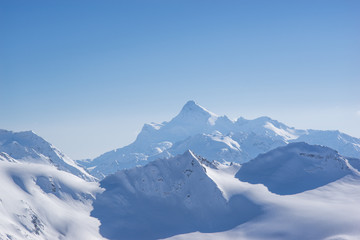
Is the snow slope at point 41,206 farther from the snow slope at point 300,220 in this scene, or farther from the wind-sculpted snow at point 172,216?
the snow slope at point 300,220

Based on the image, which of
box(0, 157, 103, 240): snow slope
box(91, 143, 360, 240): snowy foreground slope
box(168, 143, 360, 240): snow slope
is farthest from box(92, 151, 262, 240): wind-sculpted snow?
box(0, 157, 103, 240): snow slope

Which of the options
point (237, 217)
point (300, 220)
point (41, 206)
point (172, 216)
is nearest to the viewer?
point (300, 220)

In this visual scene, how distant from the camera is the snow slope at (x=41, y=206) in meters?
146

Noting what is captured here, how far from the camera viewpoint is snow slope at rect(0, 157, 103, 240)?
478 feet

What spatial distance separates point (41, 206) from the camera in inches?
6486

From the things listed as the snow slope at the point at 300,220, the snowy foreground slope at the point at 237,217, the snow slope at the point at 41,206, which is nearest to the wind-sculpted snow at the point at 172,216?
the snowy foreground slope at the point at 237,217

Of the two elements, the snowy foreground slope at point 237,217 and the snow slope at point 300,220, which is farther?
the snowy foreground slope at point 237,217

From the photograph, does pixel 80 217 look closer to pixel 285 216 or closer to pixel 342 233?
pixel 285 216

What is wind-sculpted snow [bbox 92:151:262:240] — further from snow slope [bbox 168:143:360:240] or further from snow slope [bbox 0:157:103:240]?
snow slope [bbox 0:157:103:240]

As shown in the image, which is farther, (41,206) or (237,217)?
(237,217)

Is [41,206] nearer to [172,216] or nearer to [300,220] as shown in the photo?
[172,216]

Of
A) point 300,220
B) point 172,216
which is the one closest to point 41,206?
point 172,216

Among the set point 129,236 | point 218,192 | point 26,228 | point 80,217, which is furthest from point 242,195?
point 26,228

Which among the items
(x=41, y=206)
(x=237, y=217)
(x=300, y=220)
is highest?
(x=237, y=217)
